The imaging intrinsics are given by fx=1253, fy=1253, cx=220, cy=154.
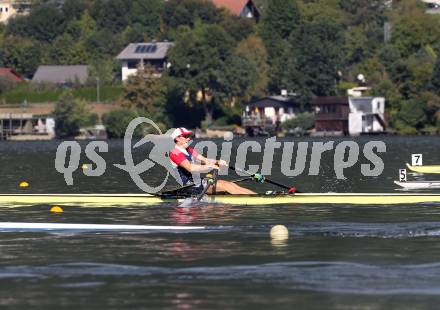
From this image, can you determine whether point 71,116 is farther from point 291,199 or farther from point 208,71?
point 291,199

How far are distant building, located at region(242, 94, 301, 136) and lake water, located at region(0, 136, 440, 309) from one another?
13102 cm

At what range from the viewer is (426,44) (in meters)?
188

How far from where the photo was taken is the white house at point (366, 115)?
16438cm

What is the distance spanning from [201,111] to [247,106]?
268 inches

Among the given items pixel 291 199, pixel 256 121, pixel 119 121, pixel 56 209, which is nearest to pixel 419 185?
pixel 291 199

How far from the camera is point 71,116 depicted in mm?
173375

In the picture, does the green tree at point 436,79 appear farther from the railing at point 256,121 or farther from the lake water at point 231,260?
the lake water at point 231,260

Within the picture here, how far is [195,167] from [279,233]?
20.6 ft

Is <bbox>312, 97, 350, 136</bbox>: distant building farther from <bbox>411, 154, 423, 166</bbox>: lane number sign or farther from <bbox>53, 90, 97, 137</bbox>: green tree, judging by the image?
<bbox>411, 154, 423, 166</bbox>: lane number sign

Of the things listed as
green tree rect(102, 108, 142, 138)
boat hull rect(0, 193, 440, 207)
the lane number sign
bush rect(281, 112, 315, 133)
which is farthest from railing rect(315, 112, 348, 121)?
boat hull rect(0, 193, 440, 207)

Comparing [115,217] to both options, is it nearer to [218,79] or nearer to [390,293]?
[390,293]

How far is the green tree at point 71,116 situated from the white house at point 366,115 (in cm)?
3634

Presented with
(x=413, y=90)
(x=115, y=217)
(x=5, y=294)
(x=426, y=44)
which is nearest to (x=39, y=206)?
(x=115, y=217)

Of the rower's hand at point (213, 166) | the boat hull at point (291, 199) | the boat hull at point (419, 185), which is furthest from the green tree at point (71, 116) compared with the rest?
the rower's hand at point (213, 166)
